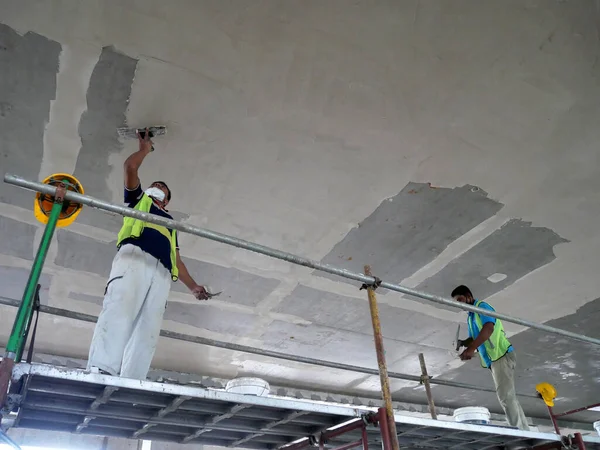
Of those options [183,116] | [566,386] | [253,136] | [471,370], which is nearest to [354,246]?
[253,136]

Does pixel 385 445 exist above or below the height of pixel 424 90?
below

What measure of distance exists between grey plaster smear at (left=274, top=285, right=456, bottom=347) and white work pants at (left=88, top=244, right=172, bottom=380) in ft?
6.28

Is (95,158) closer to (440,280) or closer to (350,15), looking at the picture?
(350,15)

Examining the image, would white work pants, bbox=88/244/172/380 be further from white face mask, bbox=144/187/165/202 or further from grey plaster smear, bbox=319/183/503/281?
grey plaster smear, bbox=319/183/503/281

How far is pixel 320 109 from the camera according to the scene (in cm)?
274

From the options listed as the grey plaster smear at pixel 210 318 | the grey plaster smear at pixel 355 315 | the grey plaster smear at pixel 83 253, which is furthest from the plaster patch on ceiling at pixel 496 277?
the grey plaster smear at pixel 83 253

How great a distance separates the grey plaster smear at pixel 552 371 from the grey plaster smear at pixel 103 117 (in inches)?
181

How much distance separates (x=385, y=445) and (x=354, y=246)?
1757 mm

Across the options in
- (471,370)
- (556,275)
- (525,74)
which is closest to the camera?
(525,74)

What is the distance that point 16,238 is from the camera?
3.62 meters

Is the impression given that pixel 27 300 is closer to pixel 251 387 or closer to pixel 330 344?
pixel 251 387

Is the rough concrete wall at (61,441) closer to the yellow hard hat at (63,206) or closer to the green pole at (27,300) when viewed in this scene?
the yellow hard hat at (63,206)

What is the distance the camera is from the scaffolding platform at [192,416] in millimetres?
1961

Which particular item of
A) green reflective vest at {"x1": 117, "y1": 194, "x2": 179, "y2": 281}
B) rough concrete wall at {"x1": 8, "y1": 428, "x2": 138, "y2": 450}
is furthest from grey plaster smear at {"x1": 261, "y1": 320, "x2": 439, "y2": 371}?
green reflective vest at {"x1": 117, "y1": 194, "x2": 179, "y2": 281}
